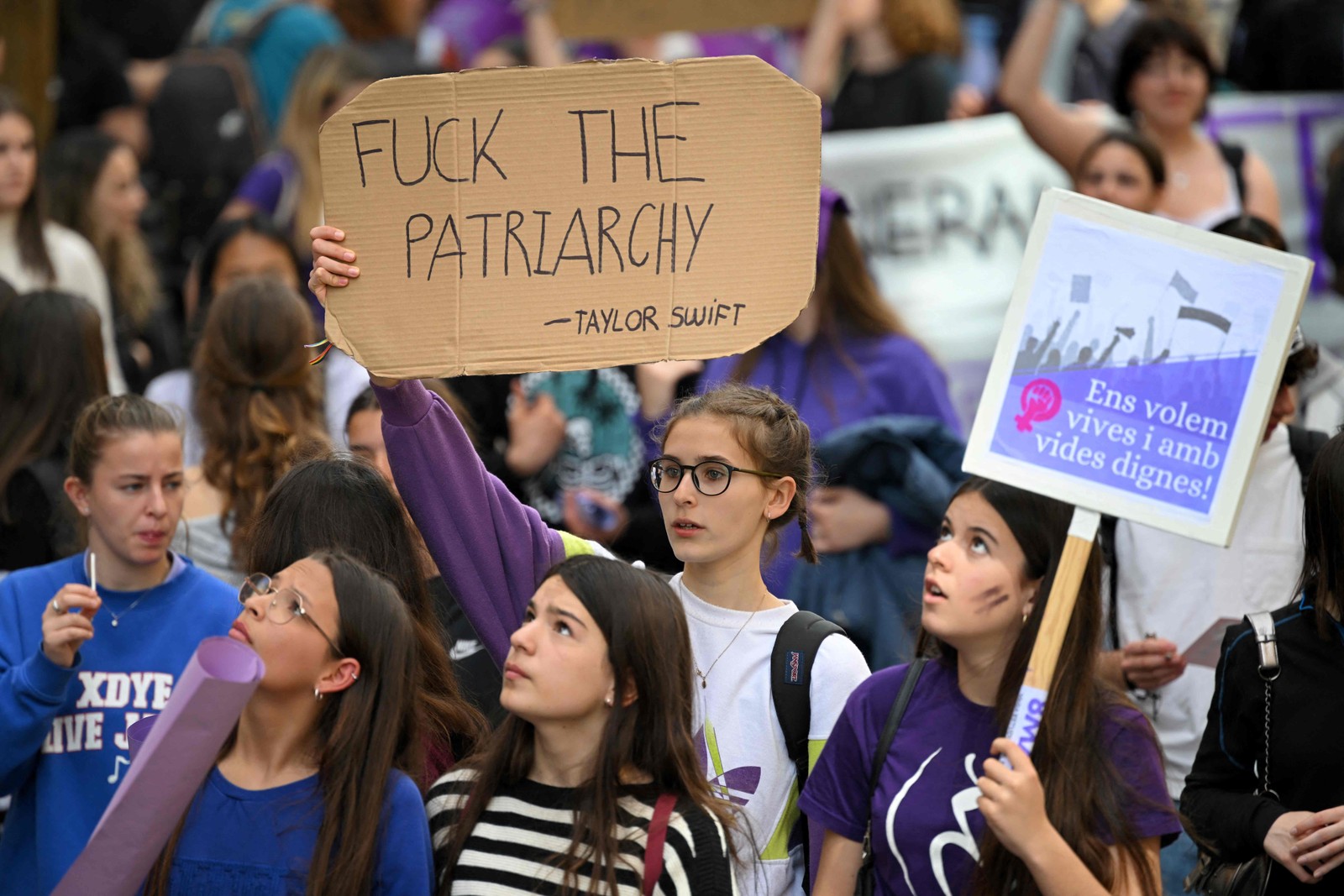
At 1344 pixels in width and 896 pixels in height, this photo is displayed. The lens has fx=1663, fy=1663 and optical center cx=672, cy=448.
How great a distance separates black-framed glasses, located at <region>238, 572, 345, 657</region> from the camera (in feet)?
10.3

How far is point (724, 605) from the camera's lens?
11.8 feet

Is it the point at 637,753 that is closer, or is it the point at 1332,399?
the point at 637,753

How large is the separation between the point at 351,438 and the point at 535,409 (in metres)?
1.20

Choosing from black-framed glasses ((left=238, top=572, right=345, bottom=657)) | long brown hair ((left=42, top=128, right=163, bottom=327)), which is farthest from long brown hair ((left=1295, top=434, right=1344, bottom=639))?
long brown hair ((left=42, top=128, right=163, bottom=327))

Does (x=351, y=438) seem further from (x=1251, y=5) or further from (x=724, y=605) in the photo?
(x=1251, y=5)

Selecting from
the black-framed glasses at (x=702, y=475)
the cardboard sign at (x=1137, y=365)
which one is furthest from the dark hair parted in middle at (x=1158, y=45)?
the cardboard sign at (x=1137, y=365)

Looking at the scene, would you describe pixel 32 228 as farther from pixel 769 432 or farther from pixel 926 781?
pixel 926 781

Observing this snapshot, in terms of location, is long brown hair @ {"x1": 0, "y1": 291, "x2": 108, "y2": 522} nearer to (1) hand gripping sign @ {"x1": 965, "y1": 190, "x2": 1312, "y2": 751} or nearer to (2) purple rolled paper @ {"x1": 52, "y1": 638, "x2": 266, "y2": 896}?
(2) purple rolled paper @ {"x1": 52, "y1": 638, "x2": 266, "y2": 896}

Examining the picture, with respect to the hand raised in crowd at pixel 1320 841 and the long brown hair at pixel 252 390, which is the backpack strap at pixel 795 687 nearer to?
the hand raised in crowd at pixel 1320 841

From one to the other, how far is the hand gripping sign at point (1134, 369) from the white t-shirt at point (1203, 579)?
4.62ft

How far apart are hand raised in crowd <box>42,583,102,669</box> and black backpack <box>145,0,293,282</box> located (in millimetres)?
5012

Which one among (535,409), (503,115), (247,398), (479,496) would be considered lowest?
(535,409)

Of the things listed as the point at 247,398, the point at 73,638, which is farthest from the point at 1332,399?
the point at 73,638

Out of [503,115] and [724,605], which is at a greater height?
[503,115]
